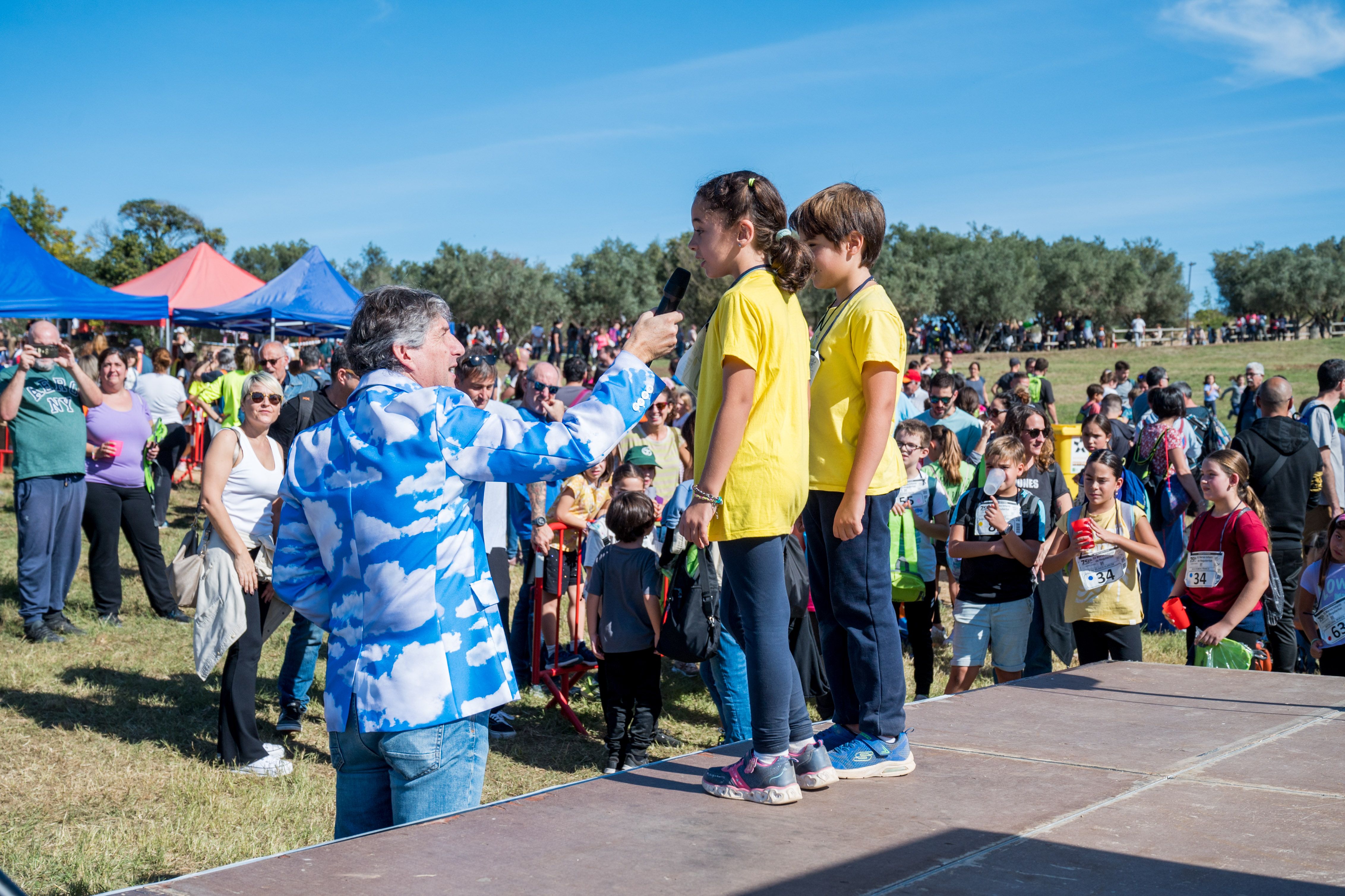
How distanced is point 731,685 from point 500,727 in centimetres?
154

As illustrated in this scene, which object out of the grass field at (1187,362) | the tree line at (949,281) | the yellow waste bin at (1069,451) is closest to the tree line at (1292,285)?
the tree line at (949,281)

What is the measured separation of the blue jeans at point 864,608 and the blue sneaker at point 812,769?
22cm

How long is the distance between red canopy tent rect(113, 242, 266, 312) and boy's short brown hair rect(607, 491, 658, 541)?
1483 centimetres

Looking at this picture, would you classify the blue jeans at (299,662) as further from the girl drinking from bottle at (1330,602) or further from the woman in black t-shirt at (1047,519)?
the girl drinking from bottle at (1330,602)

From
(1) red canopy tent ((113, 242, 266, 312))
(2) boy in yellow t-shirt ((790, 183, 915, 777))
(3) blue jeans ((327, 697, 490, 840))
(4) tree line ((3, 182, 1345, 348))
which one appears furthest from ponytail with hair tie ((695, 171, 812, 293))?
(4) tree line ((3, 182, 1345, 348))

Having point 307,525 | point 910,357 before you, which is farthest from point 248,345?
point 910,357

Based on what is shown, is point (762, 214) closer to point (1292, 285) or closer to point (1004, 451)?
point (1004, 451)

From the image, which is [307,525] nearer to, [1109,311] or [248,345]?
[248,345]

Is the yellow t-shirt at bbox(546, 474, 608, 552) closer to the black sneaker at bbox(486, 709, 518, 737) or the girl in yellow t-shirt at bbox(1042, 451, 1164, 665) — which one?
the black sneaker at bbox(486, 709, 518, 737)

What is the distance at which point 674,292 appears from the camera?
9.34ft

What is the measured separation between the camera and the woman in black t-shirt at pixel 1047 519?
6039mm

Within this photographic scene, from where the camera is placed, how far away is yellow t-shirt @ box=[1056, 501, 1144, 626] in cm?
552

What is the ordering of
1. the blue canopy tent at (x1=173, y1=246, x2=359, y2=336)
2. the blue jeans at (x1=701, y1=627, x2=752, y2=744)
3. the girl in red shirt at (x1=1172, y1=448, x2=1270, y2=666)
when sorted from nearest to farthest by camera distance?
the girl in red shirt at (x1=1172, y1=448, x2=1270, y2=666), the blue jeans at (x1=701, y1=627, x2=752, y2=744), the blue canopy tent at (x1=173, y1=246, x2=359, y2=336)

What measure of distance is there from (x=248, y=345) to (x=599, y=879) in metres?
11.4
